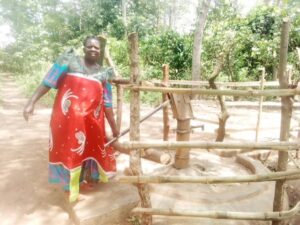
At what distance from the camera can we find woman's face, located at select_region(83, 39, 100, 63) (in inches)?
118

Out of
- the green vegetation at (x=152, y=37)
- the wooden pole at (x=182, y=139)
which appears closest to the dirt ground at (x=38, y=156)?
the wooden pole at (x=182, y=139)

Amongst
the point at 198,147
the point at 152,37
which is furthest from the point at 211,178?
the point at 152,37

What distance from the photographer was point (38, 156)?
4820 millimetres

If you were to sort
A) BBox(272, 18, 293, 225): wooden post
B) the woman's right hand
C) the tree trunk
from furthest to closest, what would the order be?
the tree trunk
the woman's right hand
BBox(272, 18, 293, 225): wooden post

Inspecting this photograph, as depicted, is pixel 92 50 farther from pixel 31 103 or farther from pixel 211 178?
pixel 211 178

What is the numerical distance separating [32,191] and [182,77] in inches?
443

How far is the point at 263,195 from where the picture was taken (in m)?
3.52

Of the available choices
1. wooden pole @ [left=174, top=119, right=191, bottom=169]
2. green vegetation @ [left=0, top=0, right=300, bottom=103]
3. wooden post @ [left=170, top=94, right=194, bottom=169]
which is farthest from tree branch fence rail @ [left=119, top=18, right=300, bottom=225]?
green vegetation @ [left=0, top=0, right=300, bottom=103]

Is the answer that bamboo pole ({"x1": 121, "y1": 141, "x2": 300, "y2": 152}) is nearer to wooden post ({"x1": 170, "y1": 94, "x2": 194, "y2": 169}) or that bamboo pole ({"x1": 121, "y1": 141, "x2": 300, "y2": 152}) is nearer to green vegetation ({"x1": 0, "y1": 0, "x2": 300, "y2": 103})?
wooden post ({"x1": 170, "y1": 94, "x2": 194, "y2": 169})

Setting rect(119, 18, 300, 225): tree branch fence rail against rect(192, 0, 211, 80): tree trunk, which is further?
rect(192, 0, 211, 80): tree trunk

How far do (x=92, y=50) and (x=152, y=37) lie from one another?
12.4 metres

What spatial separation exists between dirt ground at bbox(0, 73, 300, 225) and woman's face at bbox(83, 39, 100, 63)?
5.21 ft

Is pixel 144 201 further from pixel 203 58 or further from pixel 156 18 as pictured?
pixel 156 18

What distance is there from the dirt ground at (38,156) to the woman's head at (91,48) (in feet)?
5.21
